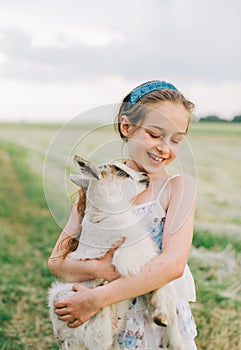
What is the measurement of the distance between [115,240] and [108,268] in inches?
4.1

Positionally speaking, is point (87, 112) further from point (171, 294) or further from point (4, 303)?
point (4, 303)

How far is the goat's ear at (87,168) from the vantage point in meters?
2.04

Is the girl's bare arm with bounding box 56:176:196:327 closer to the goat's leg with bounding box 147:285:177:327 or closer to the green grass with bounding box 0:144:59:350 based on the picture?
the goat's leg with bounding box 147:285:177:327

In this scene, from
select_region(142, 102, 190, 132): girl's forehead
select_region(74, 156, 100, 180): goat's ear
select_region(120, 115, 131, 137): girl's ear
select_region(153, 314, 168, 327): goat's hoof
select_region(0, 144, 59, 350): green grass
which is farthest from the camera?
select_region(0, 144, 59, 350): green grass

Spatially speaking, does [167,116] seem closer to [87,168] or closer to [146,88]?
[146,88]

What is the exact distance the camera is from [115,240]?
2.20 meters

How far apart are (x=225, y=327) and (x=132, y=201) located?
2011 mm

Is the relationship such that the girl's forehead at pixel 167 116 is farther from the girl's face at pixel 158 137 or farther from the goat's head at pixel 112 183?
the goat's head at pixel 112 183

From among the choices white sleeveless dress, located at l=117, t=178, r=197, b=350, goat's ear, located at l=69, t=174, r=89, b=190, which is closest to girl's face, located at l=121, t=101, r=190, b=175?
white sleeveless dress, located at l=117, t=178, r=197, b=350

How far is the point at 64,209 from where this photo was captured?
7.80ft

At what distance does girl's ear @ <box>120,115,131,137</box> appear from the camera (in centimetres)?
238

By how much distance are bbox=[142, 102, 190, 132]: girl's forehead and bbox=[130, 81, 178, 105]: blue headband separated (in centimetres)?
9

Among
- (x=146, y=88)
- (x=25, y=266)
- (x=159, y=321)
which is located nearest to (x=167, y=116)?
(x=146, y=88)

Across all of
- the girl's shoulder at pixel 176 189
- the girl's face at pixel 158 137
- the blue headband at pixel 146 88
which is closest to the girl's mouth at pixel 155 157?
the girl's face at pixel 158 137
